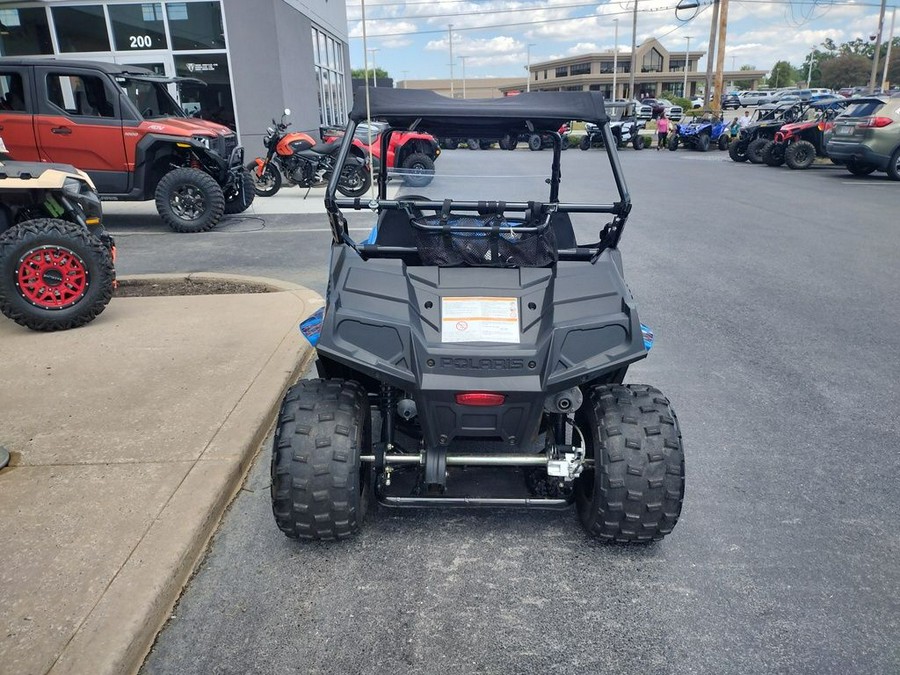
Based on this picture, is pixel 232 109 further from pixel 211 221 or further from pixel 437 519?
pixel 437 519

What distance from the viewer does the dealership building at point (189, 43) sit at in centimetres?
1578

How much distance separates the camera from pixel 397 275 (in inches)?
119

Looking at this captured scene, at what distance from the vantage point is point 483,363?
9.12 ft

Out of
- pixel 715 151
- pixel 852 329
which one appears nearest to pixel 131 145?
pixel 852 329

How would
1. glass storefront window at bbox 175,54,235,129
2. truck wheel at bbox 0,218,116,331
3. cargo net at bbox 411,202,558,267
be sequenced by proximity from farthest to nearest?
1. glass storefront window at bbox 175,54,235,129
2. truck wheel at bbox 0,218,116,331
3. cargo net at bbox 411,202,558,267

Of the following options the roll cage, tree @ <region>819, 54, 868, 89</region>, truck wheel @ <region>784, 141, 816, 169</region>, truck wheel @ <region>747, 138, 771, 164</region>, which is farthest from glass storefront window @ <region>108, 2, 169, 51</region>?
tree @ <region>819, 54, 868, 89</region>

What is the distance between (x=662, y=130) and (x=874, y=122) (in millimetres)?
15094

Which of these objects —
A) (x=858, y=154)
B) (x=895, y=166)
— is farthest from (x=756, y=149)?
(x=895, y=166)

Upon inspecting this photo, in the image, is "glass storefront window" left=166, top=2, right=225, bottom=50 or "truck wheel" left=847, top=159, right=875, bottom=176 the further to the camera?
"truck wheel" left=847, top=159, right=875, bottom=176

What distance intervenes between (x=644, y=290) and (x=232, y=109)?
12490mm

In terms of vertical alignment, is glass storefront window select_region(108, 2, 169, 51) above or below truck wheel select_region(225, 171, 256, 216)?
above

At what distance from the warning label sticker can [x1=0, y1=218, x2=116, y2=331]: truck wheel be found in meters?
3.72

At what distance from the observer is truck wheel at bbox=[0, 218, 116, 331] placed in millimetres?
5301

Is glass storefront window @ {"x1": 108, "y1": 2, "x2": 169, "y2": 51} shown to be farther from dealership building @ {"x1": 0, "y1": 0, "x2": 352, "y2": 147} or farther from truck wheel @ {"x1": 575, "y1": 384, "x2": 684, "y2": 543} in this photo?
truck wheel @ {"x1": 575, "y1": 384, "x2": 684, "y2": 543}
